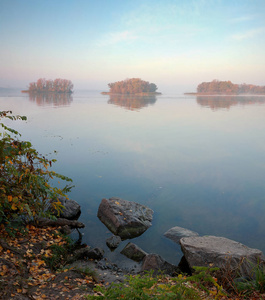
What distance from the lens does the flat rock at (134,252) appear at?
24.6 feet

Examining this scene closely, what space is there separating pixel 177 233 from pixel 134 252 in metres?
1.57

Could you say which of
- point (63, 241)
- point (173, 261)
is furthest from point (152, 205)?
point (63, 241)

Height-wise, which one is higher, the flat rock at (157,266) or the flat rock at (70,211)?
the flat rock at (70,211)

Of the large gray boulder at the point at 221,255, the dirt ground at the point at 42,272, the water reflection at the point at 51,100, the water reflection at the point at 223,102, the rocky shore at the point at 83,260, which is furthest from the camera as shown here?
the water reflection at the point at 223,102

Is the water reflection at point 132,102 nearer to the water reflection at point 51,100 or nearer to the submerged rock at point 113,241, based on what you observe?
the water reflection at point 51,100

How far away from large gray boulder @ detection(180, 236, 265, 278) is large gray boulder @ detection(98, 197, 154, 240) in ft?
6.09

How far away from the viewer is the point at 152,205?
1055 centimetres

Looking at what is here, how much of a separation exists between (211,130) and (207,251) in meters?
21.3

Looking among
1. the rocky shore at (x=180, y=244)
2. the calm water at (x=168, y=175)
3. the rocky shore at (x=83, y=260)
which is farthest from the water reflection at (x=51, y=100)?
the rocky shore at (x=83, y=260)

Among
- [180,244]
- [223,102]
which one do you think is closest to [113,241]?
[180,244]

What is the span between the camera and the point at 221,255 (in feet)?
21.5

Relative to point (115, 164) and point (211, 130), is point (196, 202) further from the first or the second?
point (211, 130)

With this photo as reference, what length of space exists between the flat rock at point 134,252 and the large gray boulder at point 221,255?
1.14 meters

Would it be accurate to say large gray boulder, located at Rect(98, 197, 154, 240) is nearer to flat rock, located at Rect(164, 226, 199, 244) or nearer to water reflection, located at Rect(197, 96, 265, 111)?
flat rock, located at Rect(164, 226, 199, 244)
